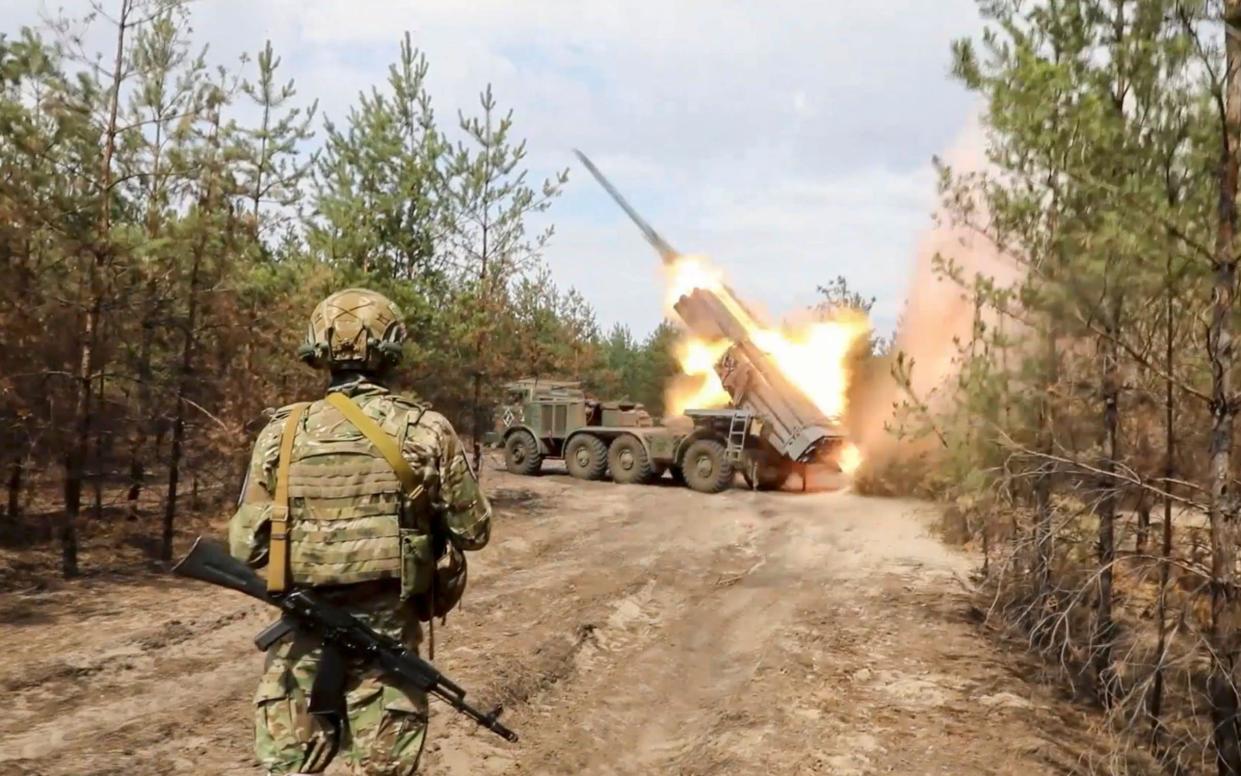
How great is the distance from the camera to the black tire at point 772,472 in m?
19.9

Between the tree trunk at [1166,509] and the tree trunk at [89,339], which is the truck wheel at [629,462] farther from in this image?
the tree trunk at [1166,509]

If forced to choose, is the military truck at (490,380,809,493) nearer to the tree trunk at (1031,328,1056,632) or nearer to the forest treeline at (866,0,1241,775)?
the forest treeline at (866,0,1241,775)

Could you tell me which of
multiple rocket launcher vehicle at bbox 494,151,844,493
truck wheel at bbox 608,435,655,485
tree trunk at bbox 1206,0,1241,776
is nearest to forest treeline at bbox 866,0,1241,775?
tree trunk at bbox 1206,0,1241,776

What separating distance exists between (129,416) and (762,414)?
37.7 ft

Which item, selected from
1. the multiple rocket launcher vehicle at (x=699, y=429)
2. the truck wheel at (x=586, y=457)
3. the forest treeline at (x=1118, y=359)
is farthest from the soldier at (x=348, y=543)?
the truck wheel at (x=586, y=457)

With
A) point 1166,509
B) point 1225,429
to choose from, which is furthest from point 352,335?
point 1166,509

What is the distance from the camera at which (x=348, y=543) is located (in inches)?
136

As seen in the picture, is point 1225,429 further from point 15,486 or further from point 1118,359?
point 15,486

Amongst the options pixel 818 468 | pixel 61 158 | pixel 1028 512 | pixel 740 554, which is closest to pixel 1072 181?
pixel 1028 512

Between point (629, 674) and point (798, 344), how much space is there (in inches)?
503

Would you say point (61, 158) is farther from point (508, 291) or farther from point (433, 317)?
point (508, 291)

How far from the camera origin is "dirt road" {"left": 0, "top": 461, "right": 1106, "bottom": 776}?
→ 604cm

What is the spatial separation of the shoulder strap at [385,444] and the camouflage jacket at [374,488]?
0.03 m

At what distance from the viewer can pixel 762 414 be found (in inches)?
757
